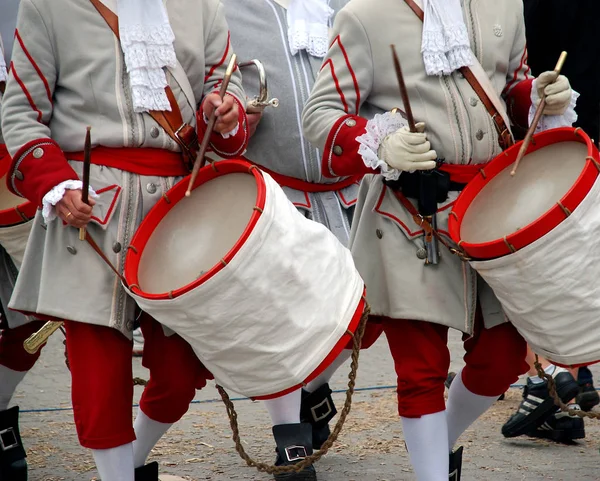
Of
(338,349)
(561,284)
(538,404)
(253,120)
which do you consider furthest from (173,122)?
(538,404)

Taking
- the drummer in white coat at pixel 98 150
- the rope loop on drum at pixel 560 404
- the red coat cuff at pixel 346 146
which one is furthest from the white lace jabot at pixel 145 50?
the rope loop on drum at pixel 560 404

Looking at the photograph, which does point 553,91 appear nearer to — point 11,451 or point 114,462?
point 114,462

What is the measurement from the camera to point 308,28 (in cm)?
440

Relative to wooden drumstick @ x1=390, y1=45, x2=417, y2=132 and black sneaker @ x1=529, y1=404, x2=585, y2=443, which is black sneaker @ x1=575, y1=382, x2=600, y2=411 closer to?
black sneaker @ x1=529, y1=404, x2=585, y2=443

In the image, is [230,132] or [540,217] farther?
[230,132]

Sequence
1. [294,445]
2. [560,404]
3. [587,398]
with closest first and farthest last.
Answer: [560,404]
[294,445]
[587,398]

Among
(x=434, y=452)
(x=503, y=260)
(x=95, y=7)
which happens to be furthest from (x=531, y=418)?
(x=95, y=7)

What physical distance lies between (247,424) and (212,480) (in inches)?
31.0

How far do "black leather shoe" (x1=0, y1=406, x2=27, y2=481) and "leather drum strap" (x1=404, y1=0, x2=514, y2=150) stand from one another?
203 centimetres

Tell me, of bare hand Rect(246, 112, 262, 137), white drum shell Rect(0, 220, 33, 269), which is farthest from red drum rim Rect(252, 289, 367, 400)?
white drum shell Rect(0, 220, 33, 269)

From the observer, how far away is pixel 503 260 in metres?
3.24

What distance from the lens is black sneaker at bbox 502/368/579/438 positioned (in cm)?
459

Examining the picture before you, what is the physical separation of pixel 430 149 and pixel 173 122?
0.77m

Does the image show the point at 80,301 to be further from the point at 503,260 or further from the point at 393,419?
the point at 393,419
